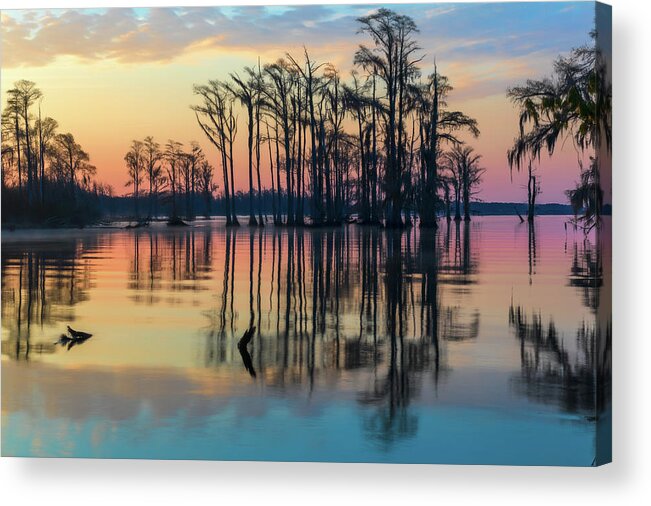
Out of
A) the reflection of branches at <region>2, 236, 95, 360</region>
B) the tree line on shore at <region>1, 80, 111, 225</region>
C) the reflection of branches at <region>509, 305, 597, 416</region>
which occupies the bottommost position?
the reflection of branches at <region>509, 305, 597, 416</region>

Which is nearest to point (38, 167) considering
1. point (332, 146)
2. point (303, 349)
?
point (332, 146)

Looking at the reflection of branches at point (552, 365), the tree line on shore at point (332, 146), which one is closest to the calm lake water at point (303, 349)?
the reflection of branches at point (552, 365)

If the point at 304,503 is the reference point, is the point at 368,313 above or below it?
above

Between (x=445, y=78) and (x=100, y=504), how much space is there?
4.39 meters

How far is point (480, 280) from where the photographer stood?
332 inches

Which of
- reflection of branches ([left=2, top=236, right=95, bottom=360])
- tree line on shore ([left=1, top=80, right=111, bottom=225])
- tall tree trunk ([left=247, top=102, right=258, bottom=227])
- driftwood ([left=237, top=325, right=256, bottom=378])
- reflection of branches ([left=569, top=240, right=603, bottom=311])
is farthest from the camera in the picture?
tall tree trunk ([left=247, top=102, right=258, bottom=227])

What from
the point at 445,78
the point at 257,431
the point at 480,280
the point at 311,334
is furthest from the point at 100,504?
the point at 445,78

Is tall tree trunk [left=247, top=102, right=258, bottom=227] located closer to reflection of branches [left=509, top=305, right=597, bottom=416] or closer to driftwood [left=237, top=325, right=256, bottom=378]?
driftwood [left=237, top=325, right=256, bottom=378]

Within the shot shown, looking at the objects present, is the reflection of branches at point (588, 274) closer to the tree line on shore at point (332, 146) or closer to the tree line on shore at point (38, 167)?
the tree line on shore at point (332, 146)

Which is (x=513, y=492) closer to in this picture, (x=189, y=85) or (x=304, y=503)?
(x=304, y=503)

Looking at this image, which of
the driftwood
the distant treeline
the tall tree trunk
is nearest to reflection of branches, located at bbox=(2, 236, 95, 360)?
the distant treeline

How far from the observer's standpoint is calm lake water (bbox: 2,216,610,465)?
23.8 ft

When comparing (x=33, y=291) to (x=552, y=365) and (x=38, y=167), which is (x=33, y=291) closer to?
(x=38, y=167)

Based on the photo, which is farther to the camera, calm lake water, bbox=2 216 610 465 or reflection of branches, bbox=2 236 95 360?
reflection of branches, bbox=2 236 95 360
